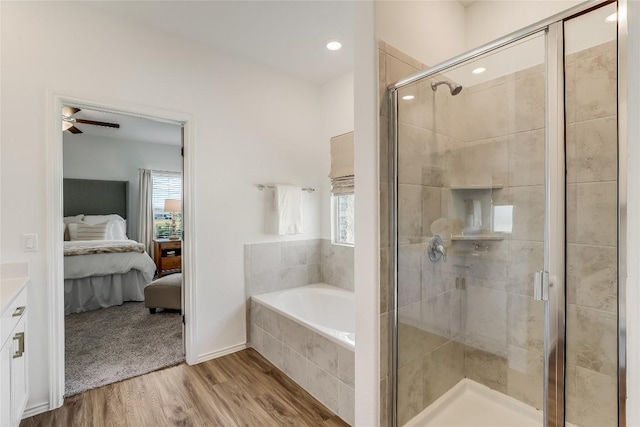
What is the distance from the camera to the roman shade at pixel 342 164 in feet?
10.1

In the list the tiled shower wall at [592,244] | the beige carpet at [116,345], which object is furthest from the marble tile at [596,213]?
the beige carpet at [116,345]

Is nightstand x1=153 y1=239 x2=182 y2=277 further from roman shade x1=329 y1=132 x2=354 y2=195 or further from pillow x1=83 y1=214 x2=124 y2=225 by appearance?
roman shade x1=329 y1=132 x2=354 y2=195

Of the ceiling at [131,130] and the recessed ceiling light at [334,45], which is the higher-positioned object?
the recessed ceiling light at [334,45]

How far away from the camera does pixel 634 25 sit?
1.22 feet

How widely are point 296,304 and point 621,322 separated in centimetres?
244

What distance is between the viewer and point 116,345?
9.76ft

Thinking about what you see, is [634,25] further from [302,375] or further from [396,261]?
[302,375]

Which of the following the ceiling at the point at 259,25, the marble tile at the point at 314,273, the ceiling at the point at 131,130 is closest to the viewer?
the ceiling at the point at 259,25

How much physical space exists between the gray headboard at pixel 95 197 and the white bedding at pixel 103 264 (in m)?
1.49

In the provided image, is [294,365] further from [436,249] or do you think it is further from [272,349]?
[436,249]

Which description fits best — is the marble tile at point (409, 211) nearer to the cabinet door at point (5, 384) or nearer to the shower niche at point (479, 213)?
the shower niche at point (479, 213)

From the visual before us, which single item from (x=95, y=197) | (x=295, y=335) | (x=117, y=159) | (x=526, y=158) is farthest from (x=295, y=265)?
(x=117, y=159)

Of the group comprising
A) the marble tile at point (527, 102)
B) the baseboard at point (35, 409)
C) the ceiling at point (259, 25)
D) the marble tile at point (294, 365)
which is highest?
the ceiling at point (259, 25)

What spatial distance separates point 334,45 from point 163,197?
16.6 feet
